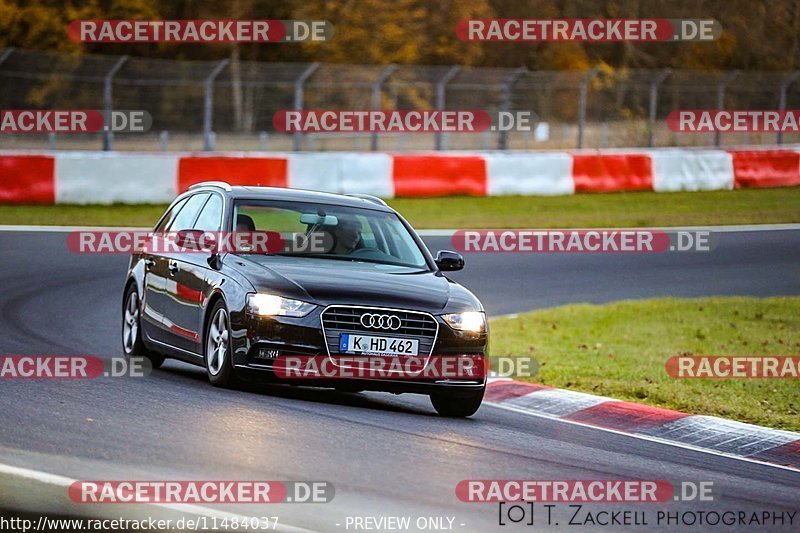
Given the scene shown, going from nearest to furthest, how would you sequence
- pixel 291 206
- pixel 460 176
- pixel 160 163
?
pixel 291 206
pixel 160 163
pixel 460 176

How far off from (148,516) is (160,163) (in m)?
18.8

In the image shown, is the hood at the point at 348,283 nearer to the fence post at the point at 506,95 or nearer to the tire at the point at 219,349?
the tire at the point at 219,349

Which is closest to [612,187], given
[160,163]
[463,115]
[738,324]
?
[463,115]

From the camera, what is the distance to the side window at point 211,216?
439 inches

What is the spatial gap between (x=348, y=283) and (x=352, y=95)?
A: 73.7ft

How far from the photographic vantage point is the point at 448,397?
10.3 meters

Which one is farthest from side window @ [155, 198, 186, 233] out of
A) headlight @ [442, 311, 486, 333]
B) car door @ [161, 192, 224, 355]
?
headlight @ [442, 311, 486, 333]

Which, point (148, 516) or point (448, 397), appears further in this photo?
point (448, 397)

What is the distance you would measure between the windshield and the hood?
9.5 inches

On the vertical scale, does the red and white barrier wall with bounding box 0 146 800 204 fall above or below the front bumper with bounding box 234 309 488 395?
above

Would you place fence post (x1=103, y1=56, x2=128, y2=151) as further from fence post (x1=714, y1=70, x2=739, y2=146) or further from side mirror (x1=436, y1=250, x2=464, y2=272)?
side mirror (x1=436, y1=250, x2=464, y2=272)

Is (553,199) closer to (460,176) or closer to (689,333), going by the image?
(460,176)

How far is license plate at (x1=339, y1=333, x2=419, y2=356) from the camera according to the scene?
31.7ft

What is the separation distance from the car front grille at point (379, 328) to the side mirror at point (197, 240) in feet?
4.74
